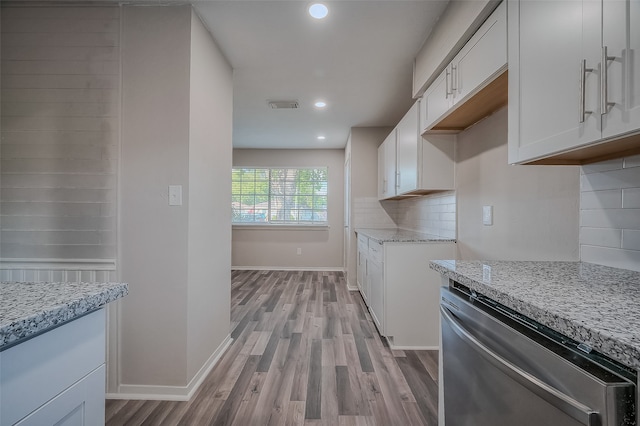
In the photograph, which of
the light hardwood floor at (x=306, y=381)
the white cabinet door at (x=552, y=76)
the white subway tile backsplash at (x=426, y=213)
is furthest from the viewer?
the white subway tile backsplash at (x=426, y=213)

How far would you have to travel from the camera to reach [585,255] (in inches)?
50.8

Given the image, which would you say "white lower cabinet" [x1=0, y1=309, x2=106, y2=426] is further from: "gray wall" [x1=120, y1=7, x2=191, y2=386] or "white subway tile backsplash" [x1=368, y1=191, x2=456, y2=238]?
"white subway tile backsplash" [x1=368, y1=191, x2=456, y2=238]

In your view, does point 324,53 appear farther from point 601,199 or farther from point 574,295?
point 574,295

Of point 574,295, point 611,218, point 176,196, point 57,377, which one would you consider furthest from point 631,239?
point 176,196

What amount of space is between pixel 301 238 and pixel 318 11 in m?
4.44

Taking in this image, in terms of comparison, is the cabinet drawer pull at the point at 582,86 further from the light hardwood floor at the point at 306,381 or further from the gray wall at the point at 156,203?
the gray wall at the point at 156,203

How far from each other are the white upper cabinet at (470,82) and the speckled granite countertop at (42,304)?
5.64 feet

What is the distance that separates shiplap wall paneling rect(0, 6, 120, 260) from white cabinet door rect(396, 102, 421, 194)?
2212 mm

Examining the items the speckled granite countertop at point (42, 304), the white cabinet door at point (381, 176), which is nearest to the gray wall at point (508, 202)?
the white cabinet door at point (381, 176)

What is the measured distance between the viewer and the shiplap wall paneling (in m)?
1.84

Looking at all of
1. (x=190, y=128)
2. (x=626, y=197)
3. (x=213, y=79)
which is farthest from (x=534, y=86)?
(x=213, y=79)

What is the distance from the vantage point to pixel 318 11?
1929mm

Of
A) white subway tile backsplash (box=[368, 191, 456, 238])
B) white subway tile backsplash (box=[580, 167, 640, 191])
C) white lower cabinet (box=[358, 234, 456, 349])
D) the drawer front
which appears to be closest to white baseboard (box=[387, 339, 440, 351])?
white lower cabinet (box=[358, 234, 456, 349])

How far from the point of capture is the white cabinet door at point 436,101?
1.89 meters
